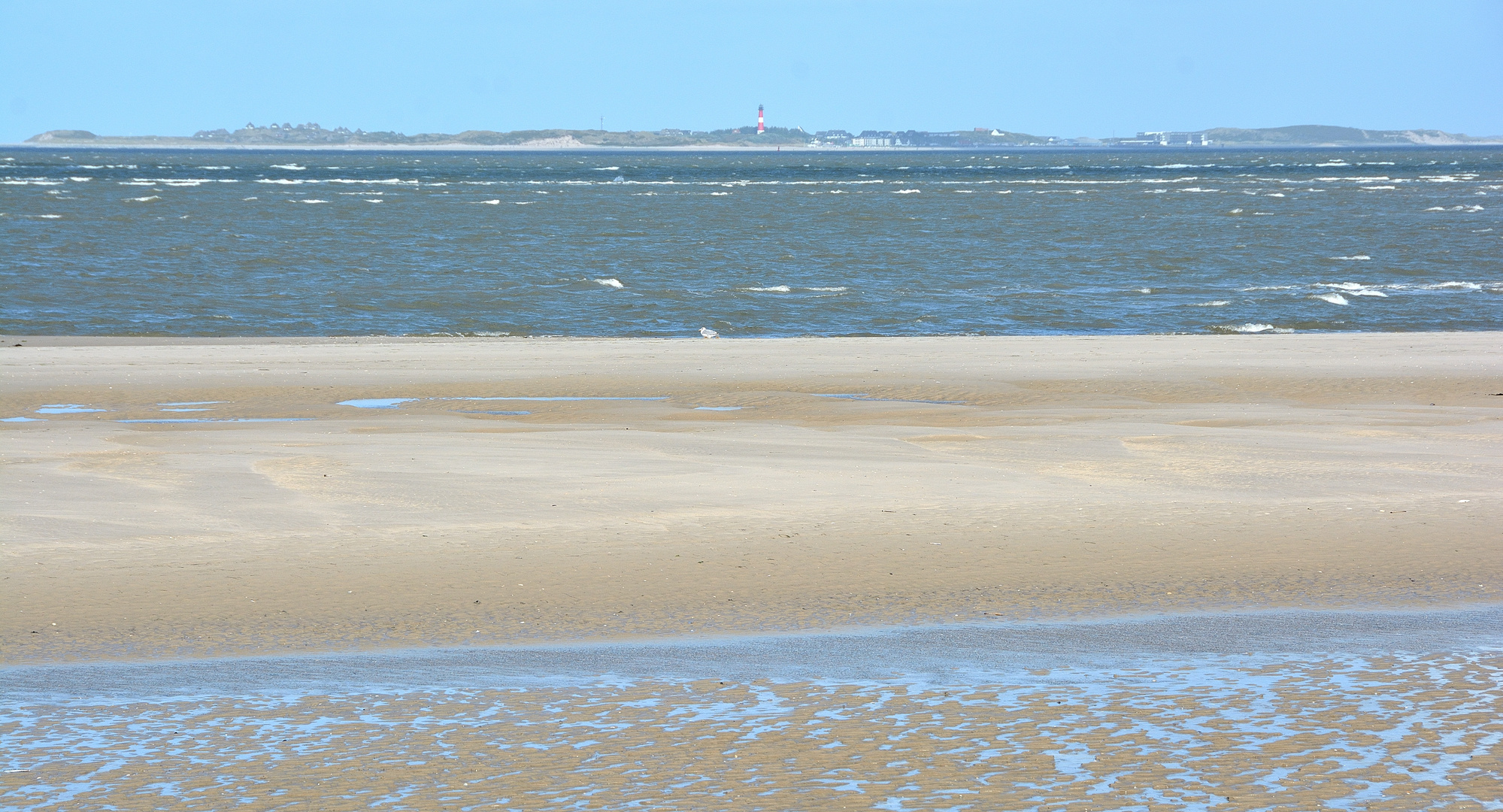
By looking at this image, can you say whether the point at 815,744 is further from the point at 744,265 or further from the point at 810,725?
the point at 744,265

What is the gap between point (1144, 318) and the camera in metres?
22.1

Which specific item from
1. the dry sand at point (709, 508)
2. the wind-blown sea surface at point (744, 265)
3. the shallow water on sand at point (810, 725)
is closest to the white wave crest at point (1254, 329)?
the wind-blown sea surface at point (744, 265)

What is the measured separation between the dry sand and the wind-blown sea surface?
28.1 ft

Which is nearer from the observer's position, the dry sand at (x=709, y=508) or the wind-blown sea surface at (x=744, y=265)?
the dry sand at (x=709, y=508)

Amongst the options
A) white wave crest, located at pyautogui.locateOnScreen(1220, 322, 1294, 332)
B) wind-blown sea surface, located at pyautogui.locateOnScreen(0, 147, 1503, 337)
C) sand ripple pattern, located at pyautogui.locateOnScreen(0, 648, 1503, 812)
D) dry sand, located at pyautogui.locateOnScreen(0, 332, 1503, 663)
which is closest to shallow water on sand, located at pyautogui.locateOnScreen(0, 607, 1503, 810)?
sand ripple pattern, located at pyautogui.locateOnScreen(0, 648, 1503, 812)

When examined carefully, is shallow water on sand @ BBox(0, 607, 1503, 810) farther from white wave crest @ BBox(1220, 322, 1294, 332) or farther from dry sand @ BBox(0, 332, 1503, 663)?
white wave crest @ BBox(1220, 322, 1294, 332)

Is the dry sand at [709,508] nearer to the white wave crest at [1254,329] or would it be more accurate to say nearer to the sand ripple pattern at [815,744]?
the sand ripple pattern at [815,744]

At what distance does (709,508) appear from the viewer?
754cm

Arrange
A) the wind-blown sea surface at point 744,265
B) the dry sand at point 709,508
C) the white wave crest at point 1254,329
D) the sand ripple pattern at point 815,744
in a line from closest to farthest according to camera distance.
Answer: the sand ripple pattern at point 815,744
the dry sand at point 709,508
the white wave crest at point 1254,329
the wind-blown sea surface at point 744,265

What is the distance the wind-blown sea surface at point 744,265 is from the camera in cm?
2175

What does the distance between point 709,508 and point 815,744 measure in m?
3.41

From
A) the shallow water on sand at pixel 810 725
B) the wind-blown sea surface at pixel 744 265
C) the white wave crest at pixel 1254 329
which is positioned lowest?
the white wave crest at pixel 1254 329

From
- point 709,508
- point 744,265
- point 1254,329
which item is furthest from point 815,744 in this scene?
point 744,265

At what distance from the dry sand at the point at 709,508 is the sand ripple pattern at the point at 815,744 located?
88 centimetres
